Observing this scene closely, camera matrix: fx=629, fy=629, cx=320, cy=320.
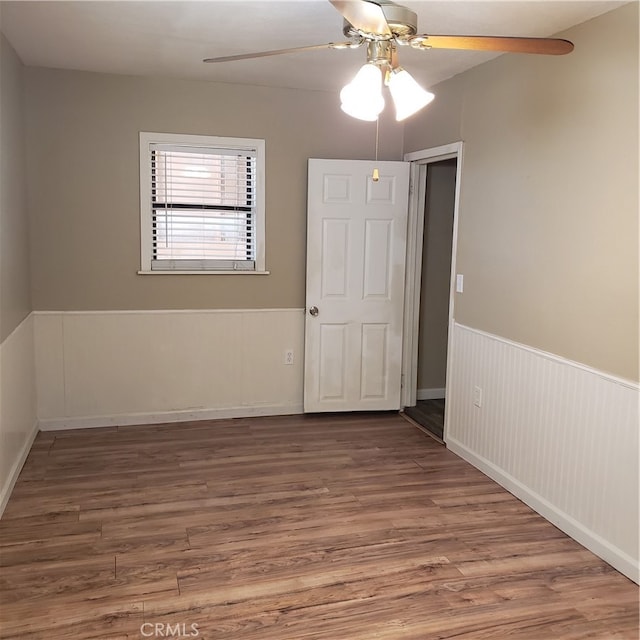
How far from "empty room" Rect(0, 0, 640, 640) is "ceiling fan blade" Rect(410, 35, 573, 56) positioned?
18 mm

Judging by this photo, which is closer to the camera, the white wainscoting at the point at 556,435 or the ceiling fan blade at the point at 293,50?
the ceiling fan blade at the point at 293,50

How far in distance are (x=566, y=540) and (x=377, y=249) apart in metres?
2.49

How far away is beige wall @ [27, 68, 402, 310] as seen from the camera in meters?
4.27

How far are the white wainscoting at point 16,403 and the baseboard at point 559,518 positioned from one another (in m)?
2.71

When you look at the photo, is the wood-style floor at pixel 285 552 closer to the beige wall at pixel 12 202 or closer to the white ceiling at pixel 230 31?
the beige wall at pixel 12 202

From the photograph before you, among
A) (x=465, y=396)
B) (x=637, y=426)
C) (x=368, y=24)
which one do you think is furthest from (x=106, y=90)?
(x=637, y=426)

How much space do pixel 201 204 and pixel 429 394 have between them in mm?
2542

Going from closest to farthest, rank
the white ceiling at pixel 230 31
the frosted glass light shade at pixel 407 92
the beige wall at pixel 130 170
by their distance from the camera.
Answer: the frosted glass light shade at pixel 407 92 < the white ceiling at pixel 230 31 < the beige wall at pixel 130 170

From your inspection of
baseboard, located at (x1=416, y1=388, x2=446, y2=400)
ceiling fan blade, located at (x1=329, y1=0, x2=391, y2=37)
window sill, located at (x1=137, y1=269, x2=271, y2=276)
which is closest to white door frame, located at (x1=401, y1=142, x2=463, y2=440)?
baseboard, located at (x1=416, y1=388, x2=446, y2=400)

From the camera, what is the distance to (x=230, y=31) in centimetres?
328

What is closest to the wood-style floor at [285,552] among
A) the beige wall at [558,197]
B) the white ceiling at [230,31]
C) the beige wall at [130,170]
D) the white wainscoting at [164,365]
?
the white wainscoting at [164,365]

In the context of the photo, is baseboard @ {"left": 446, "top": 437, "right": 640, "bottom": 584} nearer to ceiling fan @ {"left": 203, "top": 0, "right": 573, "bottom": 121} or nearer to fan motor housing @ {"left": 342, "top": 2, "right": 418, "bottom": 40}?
ceiling fan @ {"left": 203, "top": 0, "right": 573, "bottom": 121}

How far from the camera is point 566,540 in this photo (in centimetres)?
307

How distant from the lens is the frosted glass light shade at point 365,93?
7.18ft
